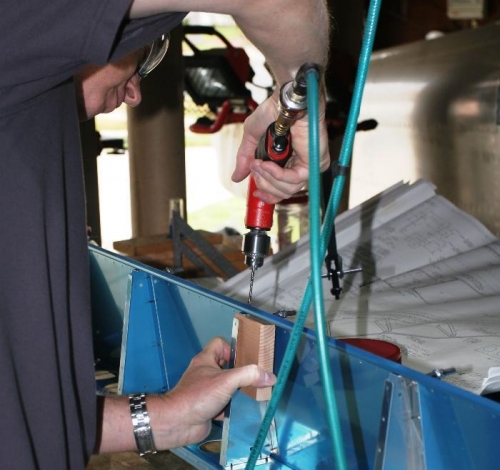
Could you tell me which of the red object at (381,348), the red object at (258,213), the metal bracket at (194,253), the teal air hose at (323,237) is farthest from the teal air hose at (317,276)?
the metal bracket at (194,253)

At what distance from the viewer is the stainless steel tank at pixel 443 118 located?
2.49 m

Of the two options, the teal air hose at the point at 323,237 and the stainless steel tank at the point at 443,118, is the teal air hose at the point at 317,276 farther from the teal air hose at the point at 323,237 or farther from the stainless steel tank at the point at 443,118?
the stainless steel tank at the point at 443,118

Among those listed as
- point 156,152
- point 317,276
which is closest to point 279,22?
point 317,276

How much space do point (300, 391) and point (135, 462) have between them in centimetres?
35

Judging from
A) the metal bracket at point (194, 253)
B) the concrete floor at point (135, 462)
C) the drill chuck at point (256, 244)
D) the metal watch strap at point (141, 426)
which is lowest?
the concrete floor at point (135, 462)

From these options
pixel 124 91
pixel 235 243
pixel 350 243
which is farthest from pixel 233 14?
pixel 235 243

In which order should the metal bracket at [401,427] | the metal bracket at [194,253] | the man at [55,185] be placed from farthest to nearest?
the metal bracket at [194,253]
the metal bracket at [401,427]
the man at [55,185]

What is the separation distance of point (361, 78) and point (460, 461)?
35 centimetres

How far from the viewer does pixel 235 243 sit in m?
2.36

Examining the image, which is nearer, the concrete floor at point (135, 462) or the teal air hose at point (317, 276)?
the teal air hose at point (317, 276)

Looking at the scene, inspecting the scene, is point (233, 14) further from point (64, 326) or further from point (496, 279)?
point (496, 279)

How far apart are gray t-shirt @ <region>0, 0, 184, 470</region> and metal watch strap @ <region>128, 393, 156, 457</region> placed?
155 millimetres

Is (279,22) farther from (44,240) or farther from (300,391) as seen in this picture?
(300,391)

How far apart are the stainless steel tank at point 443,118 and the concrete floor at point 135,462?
1.67 metres
